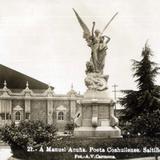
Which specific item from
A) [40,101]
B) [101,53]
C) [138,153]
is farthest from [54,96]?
[138,153]

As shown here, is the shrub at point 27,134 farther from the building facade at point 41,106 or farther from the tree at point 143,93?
the building facade at point 41,106

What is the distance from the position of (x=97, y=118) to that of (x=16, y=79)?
163ft

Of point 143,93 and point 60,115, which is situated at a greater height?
point 143,93

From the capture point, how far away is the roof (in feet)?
232

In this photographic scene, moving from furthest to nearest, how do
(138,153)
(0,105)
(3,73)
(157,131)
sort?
(3,73)
(0,105)
(157,131)
(138,153)

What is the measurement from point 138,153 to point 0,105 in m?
46.5

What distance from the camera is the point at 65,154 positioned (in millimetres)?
17500

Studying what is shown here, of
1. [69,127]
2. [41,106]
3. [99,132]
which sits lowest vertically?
[69,127]

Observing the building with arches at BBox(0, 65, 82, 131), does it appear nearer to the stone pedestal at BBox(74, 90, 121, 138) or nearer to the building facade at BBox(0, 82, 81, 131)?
the building facade at BBox(0, 82, 81, 131)

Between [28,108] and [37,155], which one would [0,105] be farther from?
[37,155]

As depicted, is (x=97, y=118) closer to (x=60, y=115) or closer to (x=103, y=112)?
(x=103, y=112)

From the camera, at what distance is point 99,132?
2258cm

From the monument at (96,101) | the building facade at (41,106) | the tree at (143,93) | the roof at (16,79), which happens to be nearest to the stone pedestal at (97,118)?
the monument at (96,101)

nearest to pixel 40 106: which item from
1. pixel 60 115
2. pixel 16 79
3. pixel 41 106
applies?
pixel 41 106
